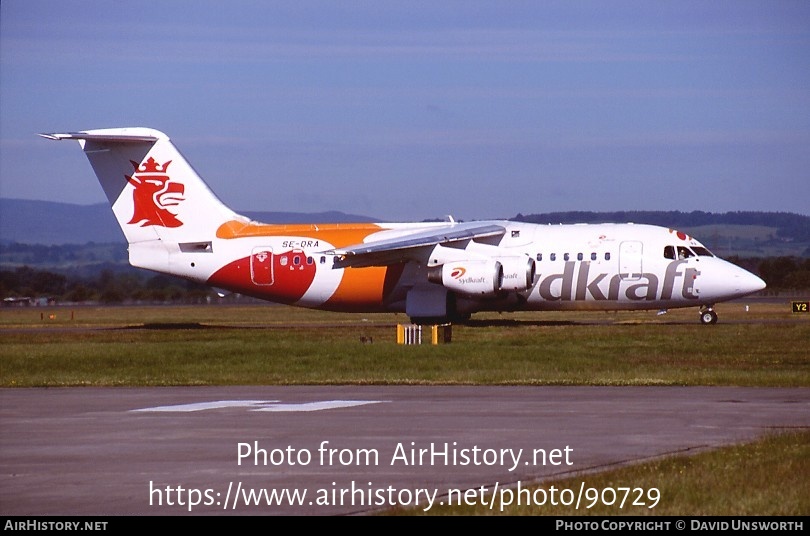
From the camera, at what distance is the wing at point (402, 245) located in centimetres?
4616

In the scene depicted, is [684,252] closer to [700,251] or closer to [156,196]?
[700,251]

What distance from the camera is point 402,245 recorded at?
46312mm

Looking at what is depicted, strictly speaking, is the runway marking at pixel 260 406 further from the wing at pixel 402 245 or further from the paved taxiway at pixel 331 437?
the wing at pixel 402 245

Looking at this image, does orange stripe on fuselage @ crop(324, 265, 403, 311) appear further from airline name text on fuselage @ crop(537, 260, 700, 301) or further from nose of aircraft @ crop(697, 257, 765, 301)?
nose of aircraft @ crop(697, 257, 765, 301)

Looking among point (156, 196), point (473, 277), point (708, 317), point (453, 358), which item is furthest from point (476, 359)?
point (156, 196)

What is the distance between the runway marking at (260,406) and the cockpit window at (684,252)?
25.8 metres

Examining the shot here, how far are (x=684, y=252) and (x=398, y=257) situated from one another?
1058cm

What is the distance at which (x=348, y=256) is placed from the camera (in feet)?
155

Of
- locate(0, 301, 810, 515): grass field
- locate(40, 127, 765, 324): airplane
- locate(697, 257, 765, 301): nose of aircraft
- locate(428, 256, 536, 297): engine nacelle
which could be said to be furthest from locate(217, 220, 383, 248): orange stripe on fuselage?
locate(697, 257, 765, 301): nose of aircraft

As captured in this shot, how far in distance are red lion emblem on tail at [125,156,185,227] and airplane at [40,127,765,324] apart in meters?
0.04
